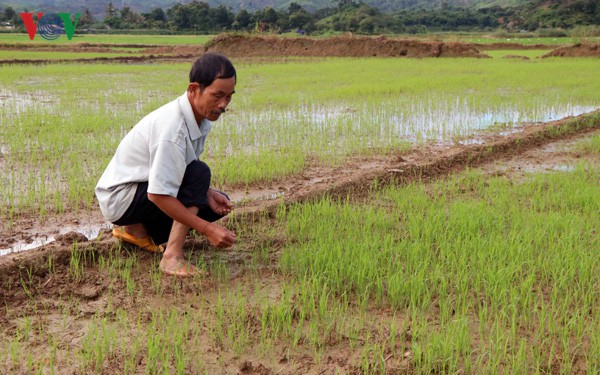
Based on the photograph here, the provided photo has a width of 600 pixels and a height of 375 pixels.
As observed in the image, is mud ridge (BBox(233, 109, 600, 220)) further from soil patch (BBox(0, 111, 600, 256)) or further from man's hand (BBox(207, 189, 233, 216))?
man's hand (BBox(207, 189, 233, 216))

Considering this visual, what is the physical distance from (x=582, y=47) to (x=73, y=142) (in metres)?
18.8

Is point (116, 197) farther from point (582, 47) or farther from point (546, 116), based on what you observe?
point (582, 47)

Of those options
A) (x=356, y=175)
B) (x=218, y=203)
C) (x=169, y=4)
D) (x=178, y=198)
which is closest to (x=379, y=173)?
(x=356, y=175)

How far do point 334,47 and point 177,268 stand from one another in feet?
68.0

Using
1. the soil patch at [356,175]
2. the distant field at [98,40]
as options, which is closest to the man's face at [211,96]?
the soil patch at [356,175]

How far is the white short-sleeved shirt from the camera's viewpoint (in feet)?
8.09

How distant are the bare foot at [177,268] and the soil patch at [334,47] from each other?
63.6 feet

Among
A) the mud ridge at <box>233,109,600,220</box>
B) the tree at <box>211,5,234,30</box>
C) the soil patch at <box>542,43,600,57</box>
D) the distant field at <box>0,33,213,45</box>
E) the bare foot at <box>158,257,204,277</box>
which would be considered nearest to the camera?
the bare foot at <box>158,257,204,277</box>

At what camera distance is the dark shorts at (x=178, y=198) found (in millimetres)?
2625

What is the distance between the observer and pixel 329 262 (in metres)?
2.66

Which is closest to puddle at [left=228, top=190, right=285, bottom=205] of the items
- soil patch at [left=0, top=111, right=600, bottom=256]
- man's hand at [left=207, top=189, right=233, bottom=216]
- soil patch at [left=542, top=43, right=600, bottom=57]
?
soil patch at [left=0, top=111, right=600, bottom=256]

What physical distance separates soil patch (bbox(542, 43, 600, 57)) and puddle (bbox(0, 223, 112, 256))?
19.2 m

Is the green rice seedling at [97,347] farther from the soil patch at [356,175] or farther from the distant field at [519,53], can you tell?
the distant field at [519,53]

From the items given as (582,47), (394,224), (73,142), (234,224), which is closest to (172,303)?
(234,224)
